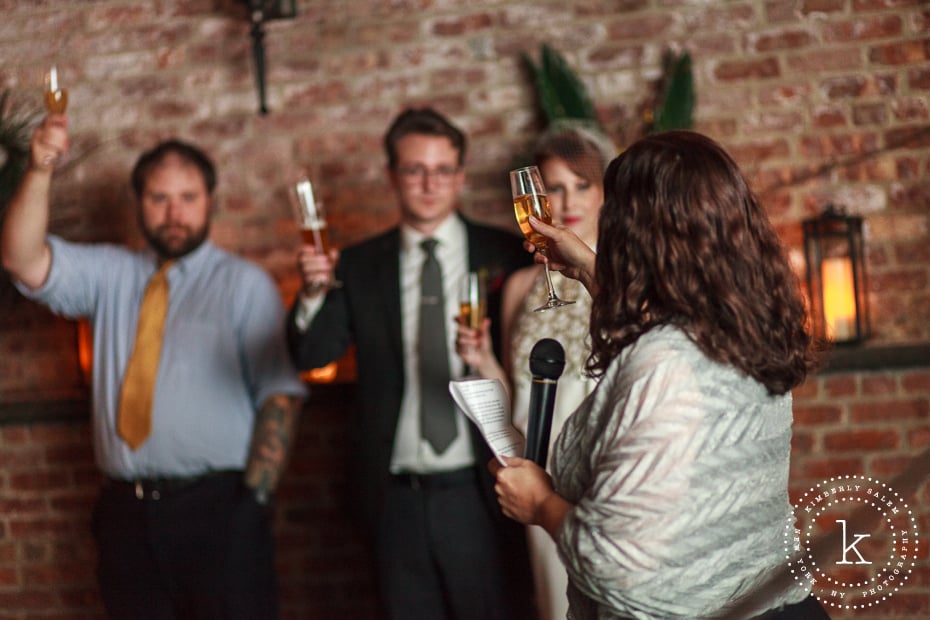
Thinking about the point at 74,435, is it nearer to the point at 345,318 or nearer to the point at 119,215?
the point at 119,215

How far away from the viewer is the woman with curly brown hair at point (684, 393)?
1.22 metres

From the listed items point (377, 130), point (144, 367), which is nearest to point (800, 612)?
point (144, 367)

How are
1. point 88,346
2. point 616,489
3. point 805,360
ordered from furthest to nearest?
point 88,346 < point 805,360 < point 616,489

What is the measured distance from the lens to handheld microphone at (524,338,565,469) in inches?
57.3

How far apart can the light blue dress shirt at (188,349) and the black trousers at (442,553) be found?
1.61 feet

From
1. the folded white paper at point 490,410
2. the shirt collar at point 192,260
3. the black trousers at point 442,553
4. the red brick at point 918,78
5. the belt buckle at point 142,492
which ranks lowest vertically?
the black trousers at point 442,553

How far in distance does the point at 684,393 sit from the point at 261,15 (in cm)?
228

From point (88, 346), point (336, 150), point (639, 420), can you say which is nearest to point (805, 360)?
point (639, 420)

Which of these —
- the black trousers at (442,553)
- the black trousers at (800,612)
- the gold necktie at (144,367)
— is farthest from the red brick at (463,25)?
the black trousers at (800,612)

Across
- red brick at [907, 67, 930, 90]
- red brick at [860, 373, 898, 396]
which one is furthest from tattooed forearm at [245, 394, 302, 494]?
red brick at [907, 67, 930, 90]

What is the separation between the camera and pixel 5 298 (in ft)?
10.4

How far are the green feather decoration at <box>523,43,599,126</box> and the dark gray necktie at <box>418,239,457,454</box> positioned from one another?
0.63 metres

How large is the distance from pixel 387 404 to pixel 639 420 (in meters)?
1.41

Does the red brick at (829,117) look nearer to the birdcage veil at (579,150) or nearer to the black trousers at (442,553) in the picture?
the birdcage veil at (579,150)
